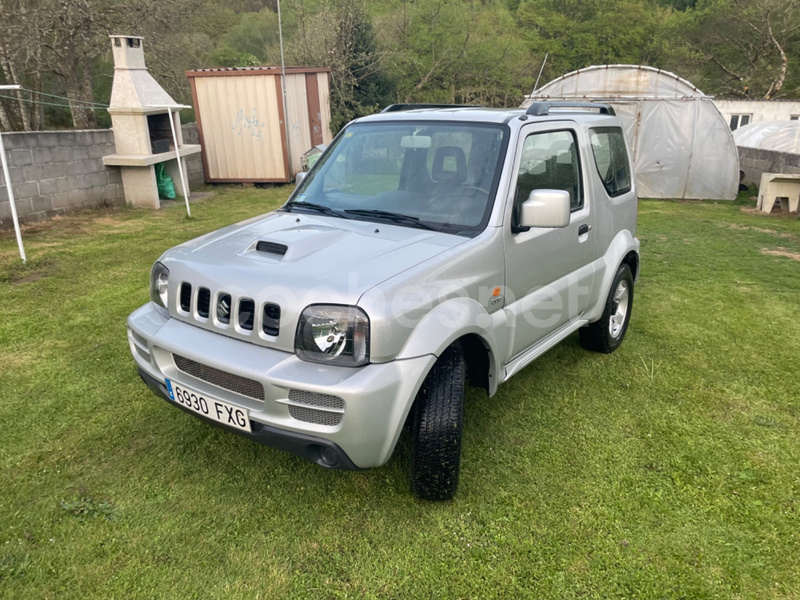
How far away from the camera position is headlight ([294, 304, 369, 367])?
2.36 metres

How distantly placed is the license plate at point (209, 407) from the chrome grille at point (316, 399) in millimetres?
284

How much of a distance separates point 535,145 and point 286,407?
7.14ft

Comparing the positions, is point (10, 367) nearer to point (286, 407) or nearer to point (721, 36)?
point (286, 407)

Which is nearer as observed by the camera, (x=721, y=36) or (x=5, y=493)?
(x=5, y=493)

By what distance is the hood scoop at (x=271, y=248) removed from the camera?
2.80m

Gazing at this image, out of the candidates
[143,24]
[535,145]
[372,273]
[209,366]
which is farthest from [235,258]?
[143,24]

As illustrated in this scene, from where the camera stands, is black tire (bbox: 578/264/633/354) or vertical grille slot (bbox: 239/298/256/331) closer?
vertical grille slot (bbox: 239/298/256/331)

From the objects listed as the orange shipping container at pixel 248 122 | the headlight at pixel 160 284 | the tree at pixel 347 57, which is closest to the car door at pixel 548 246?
the headlight at pixel 160 284

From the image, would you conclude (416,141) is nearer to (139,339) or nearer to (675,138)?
(139,339)

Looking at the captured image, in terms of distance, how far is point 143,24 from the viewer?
15.2 metres

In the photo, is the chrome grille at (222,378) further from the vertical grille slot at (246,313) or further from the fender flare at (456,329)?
the fender flare at (456,329)

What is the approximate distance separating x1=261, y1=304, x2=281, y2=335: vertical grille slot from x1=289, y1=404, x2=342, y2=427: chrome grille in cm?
35

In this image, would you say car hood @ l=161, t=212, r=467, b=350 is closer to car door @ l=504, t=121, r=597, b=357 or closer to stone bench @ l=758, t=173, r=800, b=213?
car door @ l=504, t=121, r=597, b=357

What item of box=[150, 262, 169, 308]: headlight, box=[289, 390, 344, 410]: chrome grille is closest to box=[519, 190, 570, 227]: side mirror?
box=[289, 390, 344, 410]: chrome grille
